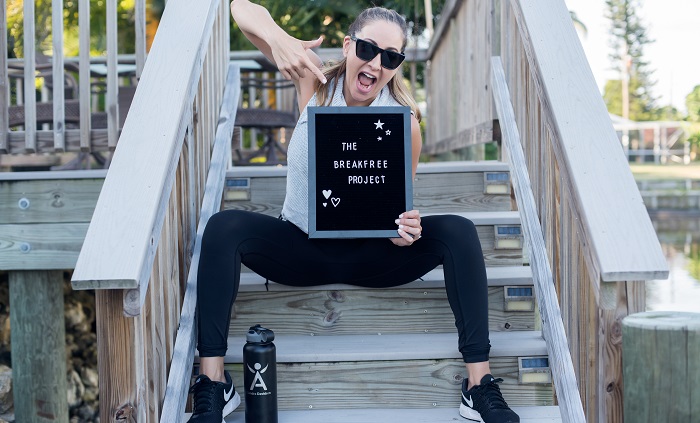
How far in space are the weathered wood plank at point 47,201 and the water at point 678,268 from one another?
6.19 metres

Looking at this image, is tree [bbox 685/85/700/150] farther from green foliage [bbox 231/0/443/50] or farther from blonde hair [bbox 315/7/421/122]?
blonde hair [bbox 315/7/421/122]

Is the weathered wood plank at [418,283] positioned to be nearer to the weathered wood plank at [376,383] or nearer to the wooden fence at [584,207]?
the wooden fence at [584,207]

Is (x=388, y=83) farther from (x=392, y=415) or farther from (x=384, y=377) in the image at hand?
(x=392, y=415)

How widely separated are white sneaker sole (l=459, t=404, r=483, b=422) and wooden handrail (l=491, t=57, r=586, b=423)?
0.74 ft

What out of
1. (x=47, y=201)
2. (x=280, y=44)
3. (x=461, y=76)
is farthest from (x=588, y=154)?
(x=461, y=76)

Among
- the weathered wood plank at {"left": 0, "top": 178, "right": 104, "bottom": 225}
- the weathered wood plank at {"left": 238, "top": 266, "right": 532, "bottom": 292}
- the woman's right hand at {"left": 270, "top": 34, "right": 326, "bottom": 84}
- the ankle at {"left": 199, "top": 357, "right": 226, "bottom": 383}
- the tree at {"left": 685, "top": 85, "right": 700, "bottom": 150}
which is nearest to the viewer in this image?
the ankle at {"left": 199, "top": 357, "right": 226, "bottom": 383}

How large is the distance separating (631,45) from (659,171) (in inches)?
882

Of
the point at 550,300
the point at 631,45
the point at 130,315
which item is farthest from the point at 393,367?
the point at 631,45

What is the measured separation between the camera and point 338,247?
246cm

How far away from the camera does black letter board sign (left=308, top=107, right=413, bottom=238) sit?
2.35m

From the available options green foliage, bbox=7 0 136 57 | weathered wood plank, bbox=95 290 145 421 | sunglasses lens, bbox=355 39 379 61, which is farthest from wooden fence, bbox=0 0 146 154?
green foliage, bbox=7 0 136 57

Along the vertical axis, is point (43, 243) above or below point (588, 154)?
below

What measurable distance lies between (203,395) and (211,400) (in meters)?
0.03

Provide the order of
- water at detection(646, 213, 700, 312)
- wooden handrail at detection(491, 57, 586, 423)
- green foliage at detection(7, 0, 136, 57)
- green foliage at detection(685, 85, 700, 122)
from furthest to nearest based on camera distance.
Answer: green foliage at detection(685, 85, 700, 122) → green foliage at detection(7, 0, 136, 57) → water at detection(646, 213, 700, 312) → wooden handrail at detection(491, 57, 586, 423)
